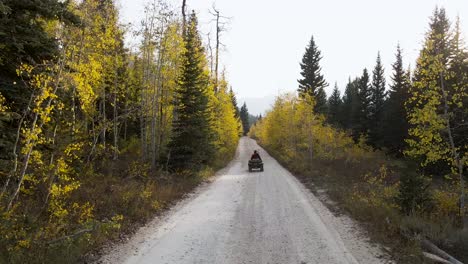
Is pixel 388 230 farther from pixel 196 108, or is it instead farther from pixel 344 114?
pixel 344 114

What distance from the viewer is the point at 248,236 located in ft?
28.3

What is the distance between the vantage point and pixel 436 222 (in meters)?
9.51

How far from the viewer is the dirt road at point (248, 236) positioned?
7109mm

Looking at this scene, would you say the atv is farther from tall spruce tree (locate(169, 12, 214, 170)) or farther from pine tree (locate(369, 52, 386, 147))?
pine tree (locate(369, 52, 386, 147))

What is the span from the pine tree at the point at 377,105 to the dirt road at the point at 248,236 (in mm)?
32792

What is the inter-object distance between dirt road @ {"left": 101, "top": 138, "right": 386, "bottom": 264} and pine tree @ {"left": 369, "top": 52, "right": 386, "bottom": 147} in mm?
32792

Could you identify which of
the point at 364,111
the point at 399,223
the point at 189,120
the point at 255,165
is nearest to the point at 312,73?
the point at 364,111

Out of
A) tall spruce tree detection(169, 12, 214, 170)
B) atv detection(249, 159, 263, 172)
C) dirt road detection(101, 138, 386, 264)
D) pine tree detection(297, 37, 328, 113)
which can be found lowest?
dirt road detection(101, 138, 386, 264)

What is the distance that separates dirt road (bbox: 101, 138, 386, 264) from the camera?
23.3ft

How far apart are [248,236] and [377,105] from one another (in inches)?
1662

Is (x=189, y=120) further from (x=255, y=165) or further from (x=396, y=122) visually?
(x=396, y=122)

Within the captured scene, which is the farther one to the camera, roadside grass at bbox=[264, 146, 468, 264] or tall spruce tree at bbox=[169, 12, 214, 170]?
tall spruce tree at bbox=[169, 12, 214, 170]

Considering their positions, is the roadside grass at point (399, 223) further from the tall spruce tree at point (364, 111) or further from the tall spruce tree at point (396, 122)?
the tall spruce tree at point (364, 111)

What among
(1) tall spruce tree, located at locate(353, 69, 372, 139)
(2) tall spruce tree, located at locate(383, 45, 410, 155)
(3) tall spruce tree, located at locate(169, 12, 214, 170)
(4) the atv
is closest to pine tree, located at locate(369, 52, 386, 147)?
(1) tall spruce tree, located at locate(353, 69, 372, 139)
